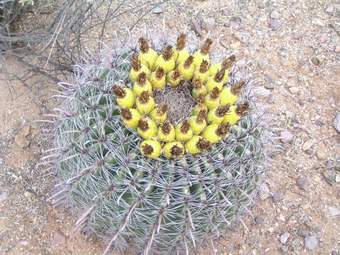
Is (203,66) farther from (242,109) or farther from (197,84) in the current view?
(242,109)

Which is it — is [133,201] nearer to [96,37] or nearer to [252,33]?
[96,37]

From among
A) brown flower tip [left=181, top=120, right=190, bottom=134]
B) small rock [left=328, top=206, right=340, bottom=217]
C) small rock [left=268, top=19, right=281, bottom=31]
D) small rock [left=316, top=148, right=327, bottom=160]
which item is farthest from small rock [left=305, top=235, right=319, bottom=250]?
small rock [left=268, top=19, right=281, bottom=31]

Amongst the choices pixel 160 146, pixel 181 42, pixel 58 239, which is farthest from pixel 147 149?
pixel 58 239

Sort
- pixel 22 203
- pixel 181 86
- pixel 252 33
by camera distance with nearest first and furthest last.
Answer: pixel 181 86
pixel 22 203
pixel 252 33

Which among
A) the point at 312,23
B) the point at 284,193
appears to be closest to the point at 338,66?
the point at 312,23

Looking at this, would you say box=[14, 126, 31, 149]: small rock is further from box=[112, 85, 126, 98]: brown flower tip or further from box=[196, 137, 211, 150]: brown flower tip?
box=[196, 137, 211, 150]: brown flower tip

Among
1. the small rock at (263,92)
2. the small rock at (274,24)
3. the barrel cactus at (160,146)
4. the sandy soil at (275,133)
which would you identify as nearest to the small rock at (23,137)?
the sandy soil at (275,133)

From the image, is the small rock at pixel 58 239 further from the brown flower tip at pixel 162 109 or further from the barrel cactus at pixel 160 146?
the brown flower tip at pixel 162 109
